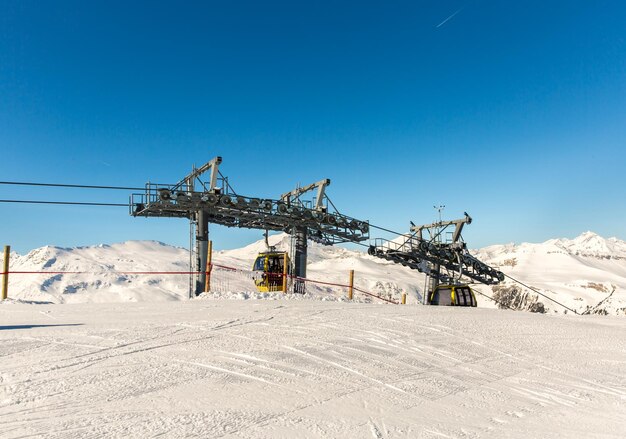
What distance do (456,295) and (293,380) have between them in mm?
21627

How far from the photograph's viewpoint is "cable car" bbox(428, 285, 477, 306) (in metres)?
24.2

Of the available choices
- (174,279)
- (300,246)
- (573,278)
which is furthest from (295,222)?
(573,278)

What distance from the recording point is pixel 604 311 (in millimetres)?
37062

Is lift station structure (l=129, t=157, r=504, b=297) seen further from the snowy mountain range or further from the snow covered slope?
the snow covered slope

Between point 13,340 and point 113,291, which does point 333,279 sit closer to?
point 113,291

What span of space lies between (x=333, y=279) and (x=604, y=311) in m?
28.7

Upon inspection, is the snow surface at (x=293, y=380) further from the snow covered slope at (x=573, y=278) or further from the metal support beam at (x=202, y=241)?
the snow covered slope at (x=573, y=278)

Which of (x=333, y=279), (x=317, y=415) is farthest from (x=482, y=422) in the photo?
(x=333, y=279)

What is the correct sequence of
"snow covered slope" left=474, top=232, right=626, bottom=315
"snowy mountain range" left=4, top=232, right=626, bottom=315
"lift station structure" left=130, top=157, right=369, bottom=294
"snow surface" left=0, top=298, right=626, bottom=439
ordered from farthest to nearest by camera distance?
"snow covered slope" left=474, top=232, right=626, bottom=315 < "snowy mountain range" left=4, top=232, right=626, bottom=315 < "lift station structure" left=130, top=157, right=369, bottom=294 < "snow surface" left=0, top=298, right=626, bottom=439

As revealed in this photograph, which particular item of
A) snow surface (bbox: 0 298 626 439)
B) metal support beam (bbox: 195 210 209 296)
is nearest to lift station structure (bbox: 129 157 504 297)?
metal support beam (bbox: 195 210 209 296)

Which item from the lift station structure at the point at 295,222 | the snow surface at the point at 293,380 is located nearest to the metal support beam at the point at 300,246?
the lift station structure at the point at 295,222

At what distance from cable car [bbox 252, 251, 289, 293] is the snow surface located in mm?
13508

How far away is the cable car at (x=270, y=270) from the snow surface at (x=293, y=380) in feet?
44.3

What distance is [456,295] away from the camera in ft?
80.2
